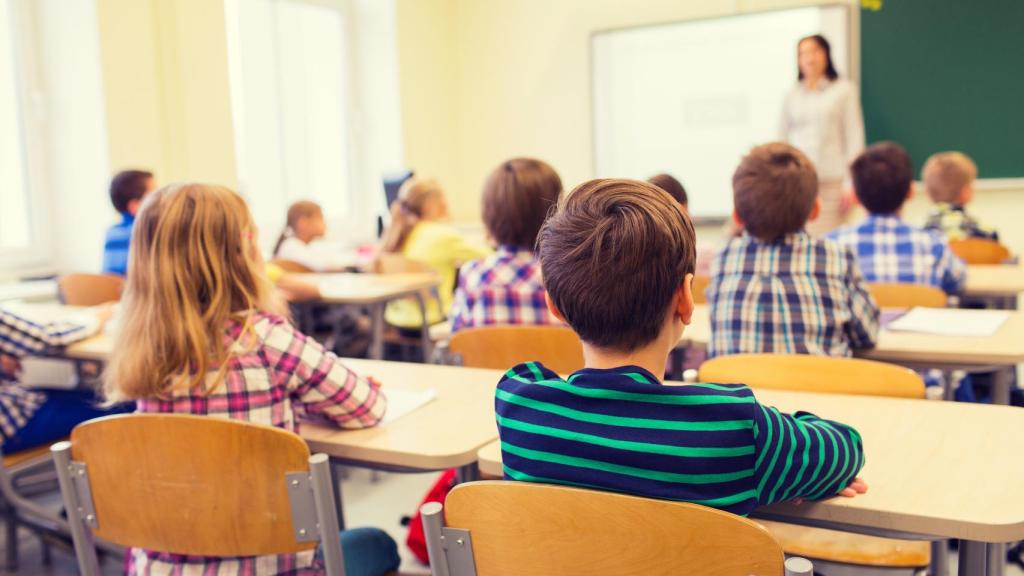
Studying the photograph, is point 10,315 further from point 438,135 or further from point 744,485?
point 438,135

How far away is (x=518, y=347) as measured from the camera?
7.07 feet

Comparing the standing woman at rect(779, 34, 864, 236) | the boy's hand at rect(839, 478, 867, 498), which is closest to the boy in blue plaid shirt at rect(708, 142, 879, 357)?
the boy's hand at rect(839, 478, 867, 498)

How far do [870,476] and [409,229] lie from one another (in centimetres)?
342

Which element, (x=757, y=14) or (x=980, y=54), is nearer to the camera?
(x=980, y=54)

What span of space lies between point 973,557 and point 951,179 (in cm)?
340

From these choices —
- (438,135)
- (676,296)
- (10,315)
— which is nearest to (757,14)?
(438,135)

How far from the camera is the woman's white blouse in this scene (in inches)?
206

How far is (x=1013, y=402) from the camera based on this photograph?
8.91 feet

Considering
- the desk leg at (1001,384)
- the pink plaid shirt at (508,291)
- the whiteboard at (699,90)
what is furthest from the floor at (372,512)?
the whiteboard at (699,90)

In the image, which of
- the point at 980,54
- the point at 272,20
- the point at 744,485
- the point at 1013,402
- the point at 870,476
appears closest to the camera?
the point at 744,485

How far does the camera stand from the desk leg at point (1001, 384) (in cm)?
219

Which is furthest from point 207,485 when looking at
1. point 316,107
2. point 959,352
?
point 316,107

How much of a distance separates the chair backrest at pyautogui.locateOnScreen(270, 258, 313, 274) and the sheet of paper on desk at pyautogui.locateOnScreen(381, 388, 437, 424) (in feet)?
8.09

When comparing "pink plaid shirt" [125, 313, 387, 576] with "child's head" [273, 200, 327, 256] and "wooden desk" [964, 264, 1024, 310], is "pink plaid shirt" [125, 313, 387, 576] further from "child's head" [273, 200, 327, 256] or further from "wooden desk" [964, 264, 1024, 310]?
"child's head" [273, 200, 327, 256]
